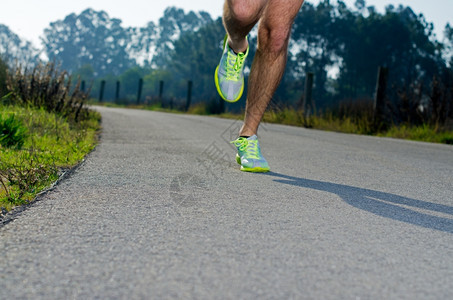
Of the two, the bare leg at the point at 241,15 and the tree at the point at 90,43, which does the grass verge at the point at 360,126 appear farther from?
the tree at the point at 90,43

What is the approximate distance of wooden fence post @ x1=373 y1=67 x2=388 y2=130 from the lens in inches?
431

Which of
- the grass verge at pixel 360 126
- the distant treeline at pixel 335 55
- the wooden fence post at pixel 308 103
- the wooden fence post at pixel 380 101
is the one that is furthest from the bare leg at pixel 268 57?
the distant treeline at pixel 335 55

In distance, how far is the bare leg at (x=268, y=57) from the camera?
3.37 metres

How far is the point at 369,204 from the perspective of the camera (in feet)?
7.62

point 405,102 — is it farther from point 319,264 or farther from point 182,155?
point 319,264

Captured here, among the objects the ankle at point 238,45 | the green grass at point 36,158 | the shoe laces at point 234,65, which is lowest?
the green grass at point 36,158

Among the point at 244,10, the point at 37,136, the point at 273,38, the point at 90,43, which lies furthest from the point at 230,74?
the point at 90,43

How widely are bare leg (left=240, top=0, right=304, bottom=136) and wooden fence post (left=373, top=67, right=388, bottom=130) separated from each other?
25.9ft

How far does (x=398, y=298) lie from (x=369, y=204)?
124 cm

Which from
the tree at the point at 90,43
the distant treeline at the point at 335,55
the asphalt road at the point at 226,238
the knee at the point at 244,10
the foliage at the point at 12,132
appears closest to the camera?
the asphalt road at the point at 226,238

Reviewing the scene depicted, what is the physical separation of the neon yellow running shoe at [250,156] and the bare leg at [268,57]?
8 cm

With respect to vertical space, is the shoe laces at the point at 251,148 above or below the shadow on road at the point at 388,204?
above

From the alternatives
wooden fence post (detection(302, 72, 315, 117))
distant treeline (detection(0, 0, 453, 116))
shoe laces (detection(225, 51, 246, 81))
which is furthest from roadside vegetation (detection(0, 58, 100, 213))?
distant treeline (detection(0, 0, 453, 116))

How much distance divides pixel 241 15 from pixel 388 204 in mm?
1513
